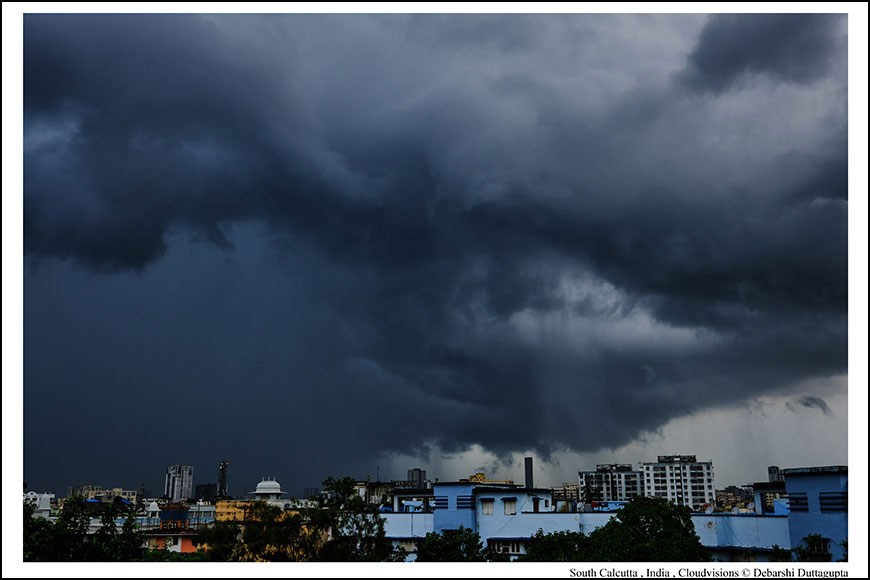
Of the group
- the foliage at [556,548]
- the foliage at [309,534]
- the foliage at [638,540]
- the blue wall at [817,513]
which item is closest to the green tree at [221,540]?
the foliage at [309,534]

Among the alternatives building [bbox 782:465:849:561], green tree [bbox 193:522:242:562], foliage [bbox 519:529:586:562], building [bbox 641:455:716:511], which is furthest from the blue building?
building [bbox 641:455:716:511]

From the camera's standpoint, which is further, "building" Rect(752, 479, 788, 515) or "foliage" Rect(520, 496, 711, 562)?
"building" Rect(752, 479, 788, 515)

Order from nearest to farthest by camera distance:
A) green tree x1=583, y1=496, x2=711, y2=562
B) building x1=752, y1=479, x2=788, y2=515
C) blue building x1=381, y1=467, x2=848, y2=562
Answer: green tree x1=583, y1=496, x2=711, y2=562
blue building x1=381, y1=467, x2=848, y2=562
building x1=752, y1=479, x2=788, y2=515

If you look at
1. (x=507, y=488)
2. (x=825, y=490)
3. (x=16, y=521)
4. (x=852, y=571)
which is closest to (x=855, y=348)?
(x=852, y=571)

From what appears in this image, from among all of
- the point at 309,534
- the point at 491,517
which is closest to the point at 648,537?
the point at 309,534

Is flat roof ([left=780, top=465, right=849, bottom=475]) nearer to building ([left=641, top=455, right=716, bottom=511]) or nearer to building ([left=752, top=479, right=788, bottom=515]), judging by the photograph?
building ([left=752, top=479, right=788, bottom=515])

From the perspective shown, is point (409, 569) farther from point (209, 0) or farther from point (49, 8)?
point (49, 8)
